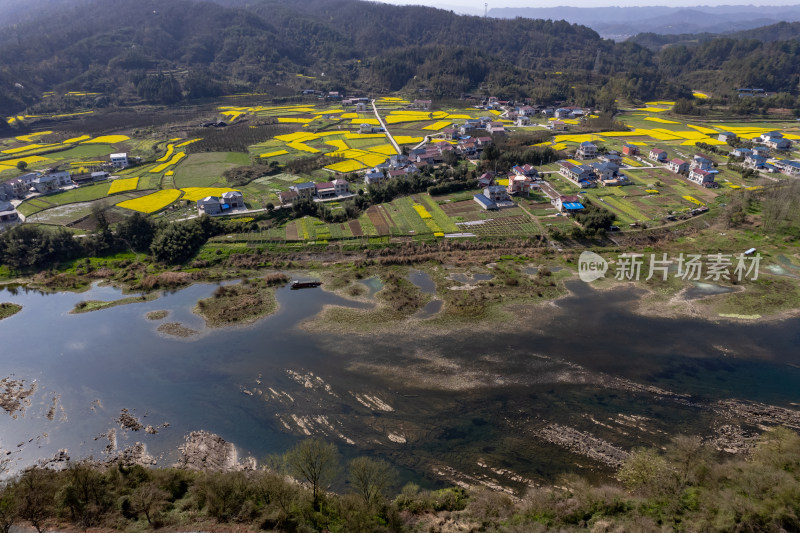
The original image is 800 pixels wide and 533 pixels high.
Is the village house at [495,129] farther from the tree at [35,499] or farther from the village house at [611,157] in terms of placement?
the tree at [35,499]

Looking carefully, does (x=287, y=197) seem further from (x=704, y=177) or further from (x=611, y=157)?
(x=704, y=177)

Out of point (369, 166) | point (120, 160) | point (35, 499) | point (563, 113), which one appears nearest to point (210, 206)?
point (369, 166)

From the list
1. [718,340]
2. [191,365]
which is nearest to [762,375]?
[718,340]

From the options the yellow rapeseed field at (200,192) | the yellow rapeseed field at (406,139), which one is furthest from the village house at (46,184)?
the yellow rapeseed field at (406,139)

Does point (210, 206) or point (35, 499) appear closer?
point (35, 499)

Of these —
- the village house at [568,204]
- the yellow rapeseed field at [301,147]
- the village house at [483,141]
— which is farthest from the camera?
the yellow rapeseed field at [301,147]

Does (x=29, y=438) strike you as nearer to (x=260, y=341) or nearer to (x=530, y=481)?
(x=260, y=341)
